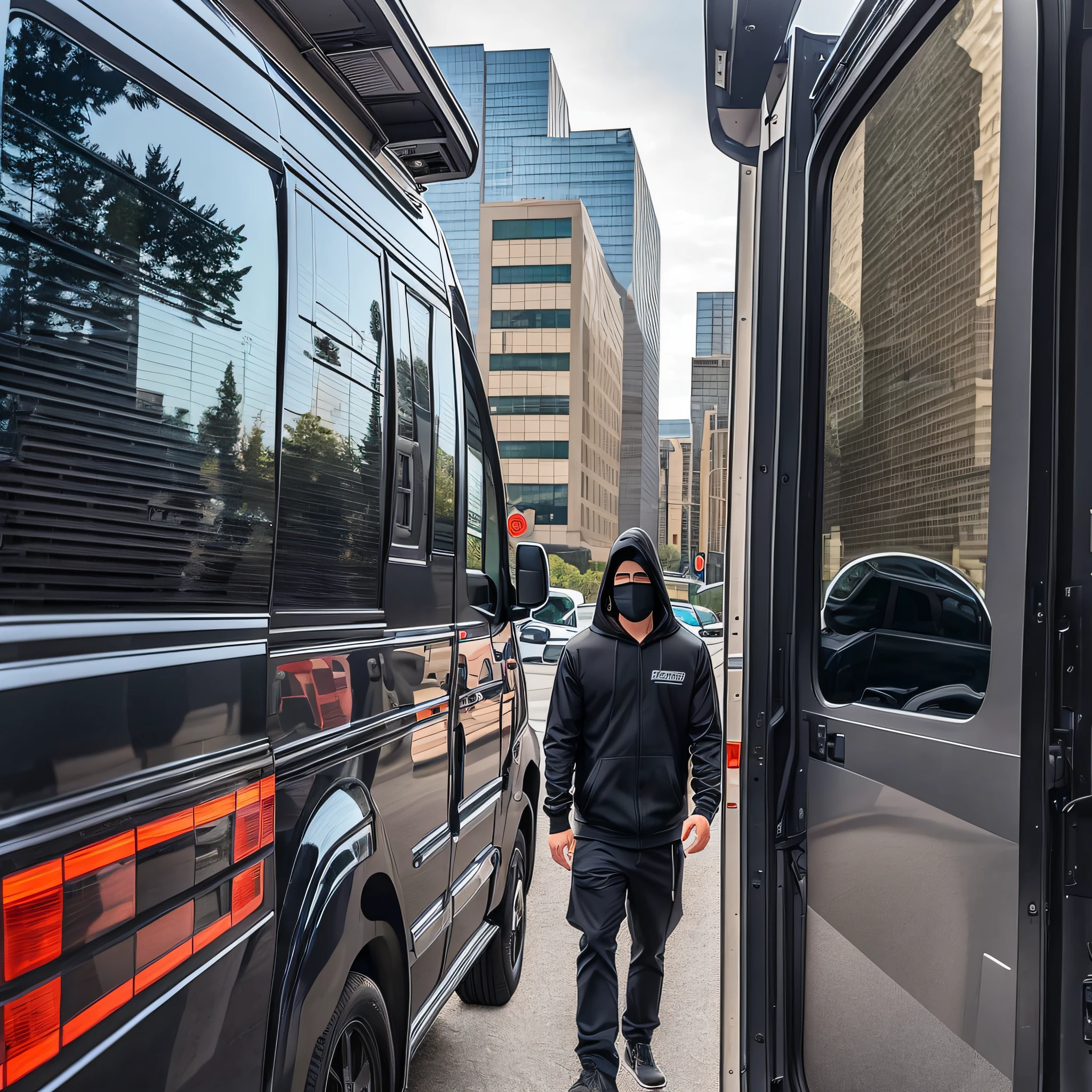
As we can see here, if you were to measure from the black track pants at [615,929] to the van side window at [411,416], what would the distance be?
1.51 meters

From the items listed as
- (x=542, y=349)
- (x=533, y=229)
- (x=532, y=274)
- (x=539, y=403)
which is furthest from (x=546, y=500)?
(x=533, y=229)

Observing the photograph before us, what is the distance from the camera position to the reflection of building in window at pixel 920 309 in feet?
6.60

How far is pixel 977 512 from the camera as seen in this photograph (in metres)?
1.99

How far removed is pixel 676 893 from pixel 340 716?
7.07ft

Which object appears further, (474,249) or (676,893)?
(474,249)

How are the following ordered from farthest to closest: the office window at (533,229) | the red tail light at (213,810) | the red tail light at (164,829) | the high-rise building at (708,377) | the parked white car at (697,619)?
the office window at (533,229) < the parked white car at (697,619) < the high-rise building at (708,377) < the red tail light at (213,810) < the red tail light at (164,829)

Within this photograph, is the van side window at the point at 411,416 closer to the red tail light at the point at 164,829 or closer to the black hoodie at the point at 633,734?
the black hoodie at the point at 633,734

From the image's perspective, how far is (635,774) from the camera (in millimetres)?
4043

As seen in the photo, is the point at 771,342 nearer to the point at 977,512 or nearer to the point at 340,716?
the point at 977,512

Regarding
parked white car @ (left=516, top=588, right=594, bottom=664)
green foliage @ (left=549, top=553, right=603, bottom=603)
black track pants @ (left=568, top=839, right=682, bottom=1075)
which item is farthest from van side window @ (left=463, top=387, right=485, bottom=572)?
green foliage @ (left=549, top=553, right=603, bottom=603)

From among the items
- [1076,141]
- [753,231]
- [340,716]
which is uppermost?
[753,231]

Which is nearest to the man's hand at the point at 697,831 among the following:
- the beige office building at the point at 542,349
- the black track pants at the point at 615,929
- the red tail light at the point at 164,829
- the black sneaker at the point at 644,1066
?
the black track pants at the point at 615,929

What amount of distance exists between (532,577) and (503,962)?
5.53 feet

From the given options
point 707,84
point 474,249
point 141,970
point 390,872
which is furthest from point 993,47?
point 474,249
